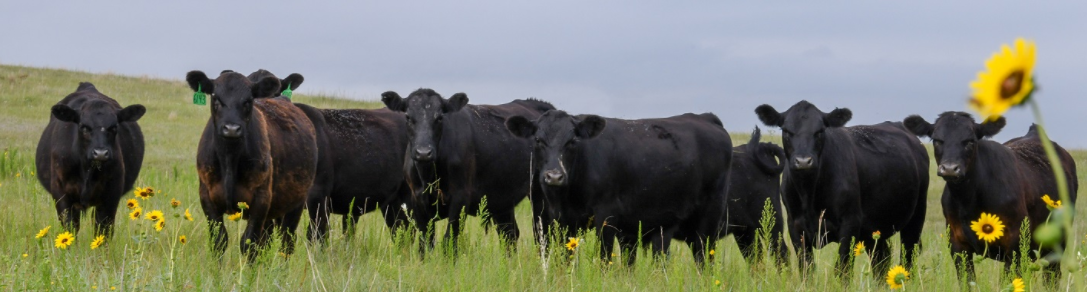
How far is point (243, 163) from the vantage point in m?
7.29

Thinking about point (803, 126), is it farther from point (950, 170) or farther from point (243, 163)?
point (243, 163)

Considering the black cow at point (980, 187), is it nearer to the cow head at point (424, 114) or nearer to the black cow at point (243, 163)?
the cow head at point (424, 114)

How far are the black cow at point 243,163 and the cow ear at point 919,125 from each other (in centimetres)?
508

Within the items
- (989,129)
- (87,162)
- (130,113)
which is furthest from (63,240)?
(989,129)

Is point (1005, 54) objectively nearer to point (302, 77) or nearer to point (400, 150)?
point (400, 150)

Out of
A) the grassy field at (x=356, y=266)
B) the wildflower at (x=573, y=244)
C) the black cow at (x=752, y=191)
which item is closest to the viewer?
the grassy field at (x=356, y=266)

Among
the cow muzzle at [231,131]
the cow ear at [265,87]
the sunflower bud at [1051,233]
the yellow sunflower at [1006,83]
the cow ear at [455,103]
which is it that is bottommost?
the cow muzzle at [231,131]

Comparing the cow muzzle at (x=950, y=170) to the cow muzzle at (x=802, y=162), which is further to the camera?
the cow muzzle at (x=802, y=162)

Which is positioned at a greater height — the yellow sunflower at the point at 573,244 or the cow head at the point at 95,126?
the cow head at the point at 95,126

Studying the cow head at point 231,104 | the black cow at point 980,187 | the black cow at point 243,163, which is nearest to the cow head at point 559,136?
the black cow at point 243,163

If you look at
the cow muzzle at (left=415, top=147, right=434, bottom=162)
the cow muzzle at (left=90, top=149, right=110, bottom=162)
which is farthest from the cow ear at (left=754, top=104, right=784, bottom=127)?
the cow muzzle at (left=90, top=149, right=110, bottom=162)

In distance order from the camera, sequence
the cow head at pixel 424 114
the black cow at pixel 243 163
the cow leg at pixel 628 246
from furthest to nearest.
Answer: the cow head at pixel 424 114
the cow leg at pixel 628 246
the black cow at pixel 243 163

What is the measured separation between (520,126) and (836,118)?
9.07ft

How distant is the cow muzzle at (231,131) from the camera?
696 centimetres
